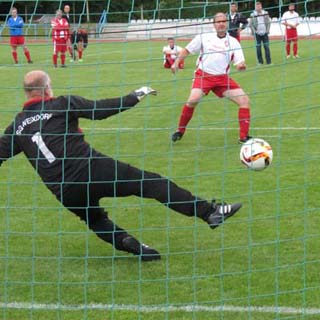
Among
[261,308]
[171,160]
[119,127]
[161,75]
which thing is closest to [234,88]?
[171,160]

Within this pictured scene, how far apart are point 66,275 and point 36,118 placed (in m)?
1.14

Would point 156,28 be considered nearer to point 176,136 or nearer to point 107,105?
point 107,105

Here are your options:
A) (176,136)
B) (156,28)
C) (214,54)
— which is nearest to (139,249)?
(156,28)

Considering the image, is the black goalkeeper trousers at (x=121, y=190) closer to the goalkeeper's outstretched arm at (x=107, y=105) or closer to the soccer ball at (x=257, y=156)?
the goalkeeper's outstretched arm at (x=107, y=105)

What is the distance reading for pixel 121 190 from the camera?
18.1 ft

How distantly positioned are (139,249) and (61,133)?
41.7 inches

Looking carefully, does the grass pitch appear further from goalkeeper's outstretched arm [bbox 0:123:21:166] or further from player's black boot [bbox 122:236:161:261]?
goalkeeper's outstretched arm [bbox 0:123:21:166]

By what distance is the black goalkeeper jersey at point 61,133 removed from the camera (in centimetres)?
538

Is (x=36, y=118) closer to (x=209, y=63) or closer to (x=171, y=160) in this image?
(x=171, y=160)

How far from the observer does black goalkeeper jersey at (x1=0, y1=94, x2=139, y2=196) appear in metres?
5.38

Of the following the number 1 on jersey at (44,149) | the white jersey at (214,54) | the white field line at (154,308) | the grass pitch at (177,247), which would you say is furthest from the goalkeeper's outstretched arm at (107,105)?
the white jersey at (214,54)

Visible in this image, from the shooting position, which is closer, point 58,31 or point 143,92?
point 143,92

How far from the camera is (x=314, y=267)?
5578mm

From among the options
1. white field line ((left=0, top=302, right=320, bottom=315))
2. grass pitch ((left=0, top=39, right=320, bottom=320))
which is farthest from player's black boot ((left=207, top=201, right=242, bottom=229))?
white field line ((left=0, top=302, right=320, bottom=315))
